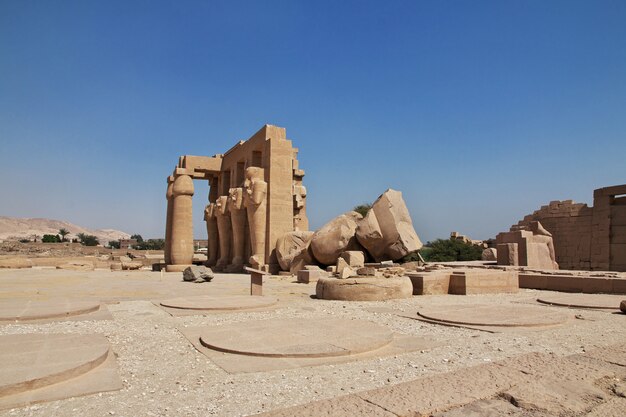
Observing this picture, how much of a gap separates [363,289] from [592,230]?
14.5m

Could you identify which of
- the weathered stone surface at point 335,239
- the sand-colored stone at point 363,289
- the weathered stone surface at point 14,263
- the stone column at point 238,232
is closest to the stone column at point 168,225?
the stone column at point 238,232

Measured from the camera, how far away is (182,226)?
18359mm

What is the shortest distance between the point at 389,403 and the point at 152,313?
4508mm

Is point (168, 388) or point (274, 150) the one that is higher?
point (274, 150)

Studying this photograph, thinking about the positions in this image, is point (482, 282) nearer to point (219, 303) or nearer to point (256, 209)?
point (219, 303)

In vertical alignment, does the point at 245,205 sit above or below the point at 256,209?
above

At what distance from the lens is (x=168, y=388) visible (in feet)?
9.24

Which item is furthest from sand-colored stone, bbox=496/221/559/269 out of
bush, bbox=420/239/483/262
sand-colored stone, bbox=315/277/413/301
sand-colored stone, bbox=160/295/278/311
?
bush, bbox=420/239/483/262

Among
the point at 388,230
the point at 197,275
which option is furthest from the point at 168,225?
the point at 388,230

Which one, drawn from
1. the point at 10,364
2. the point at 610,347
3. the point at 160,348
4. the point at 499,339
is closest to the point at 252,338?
the point at 160,348

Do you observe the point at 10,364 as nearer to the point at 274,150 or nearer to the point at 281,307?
the point at 281,307

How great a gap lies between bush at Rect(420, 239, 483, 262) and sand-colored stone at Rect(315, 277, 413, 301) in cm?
1939

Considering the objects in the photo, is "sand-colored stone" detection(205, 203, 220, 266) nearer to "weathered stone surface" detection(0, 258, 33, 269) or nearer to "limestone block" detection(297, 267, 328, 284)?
"weathered stone surface" detection(0, 258, 33, 269)

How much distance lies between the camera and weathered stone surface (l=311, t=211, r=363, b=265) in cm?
1247
